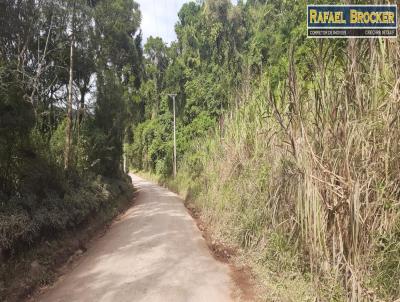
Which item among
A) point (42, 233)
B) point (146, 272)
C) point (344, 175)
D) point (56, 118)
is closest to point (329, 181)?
point (344, 175)

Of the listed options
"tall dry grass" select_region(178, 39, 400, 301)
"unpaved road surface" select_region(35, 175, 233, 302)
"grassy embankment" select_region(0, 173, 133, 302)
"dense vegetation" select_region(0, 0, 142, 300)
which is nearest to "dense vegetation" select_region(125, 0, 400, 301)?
"tall dry grass" select_region(178, 39, 400, 301)

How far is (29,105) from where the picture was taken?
6.89m

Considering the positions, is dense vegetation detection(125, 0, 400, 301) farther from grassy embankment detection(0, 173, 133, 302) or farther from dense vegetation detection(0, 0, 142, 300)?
dense vegetation detection(0, 0, 142, 300)

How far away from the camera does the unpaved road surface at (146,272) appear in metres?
5.01

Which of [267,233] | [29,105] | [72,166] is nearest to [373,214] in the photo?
[267,233]

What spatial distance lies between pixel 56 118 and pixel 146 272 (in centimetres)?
1049

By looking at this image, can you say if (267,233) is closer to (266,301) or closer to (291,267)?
(291,267)

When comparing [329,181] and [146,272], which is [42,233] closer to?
[146,272]

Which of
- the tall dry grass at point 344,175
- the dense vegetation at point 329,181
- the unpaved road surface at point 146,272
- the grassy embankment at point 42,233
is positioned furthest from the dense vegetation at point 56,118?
the tall dry grass at point 344,175

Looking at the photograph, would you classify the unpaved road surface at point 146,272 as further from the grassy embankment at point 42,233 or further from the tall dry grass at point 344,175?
the tall dry grass at point 344,175

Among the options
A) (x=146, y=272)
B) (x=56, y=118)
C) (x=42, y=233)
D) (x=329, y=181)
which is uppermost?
(x=56, y=118)

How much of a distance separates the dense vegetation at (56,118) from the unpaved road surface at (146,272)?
3.23 ft

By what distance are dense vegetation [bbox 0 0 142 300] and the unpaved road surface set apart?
3.23 feet

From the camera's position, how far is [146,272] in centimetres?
589
